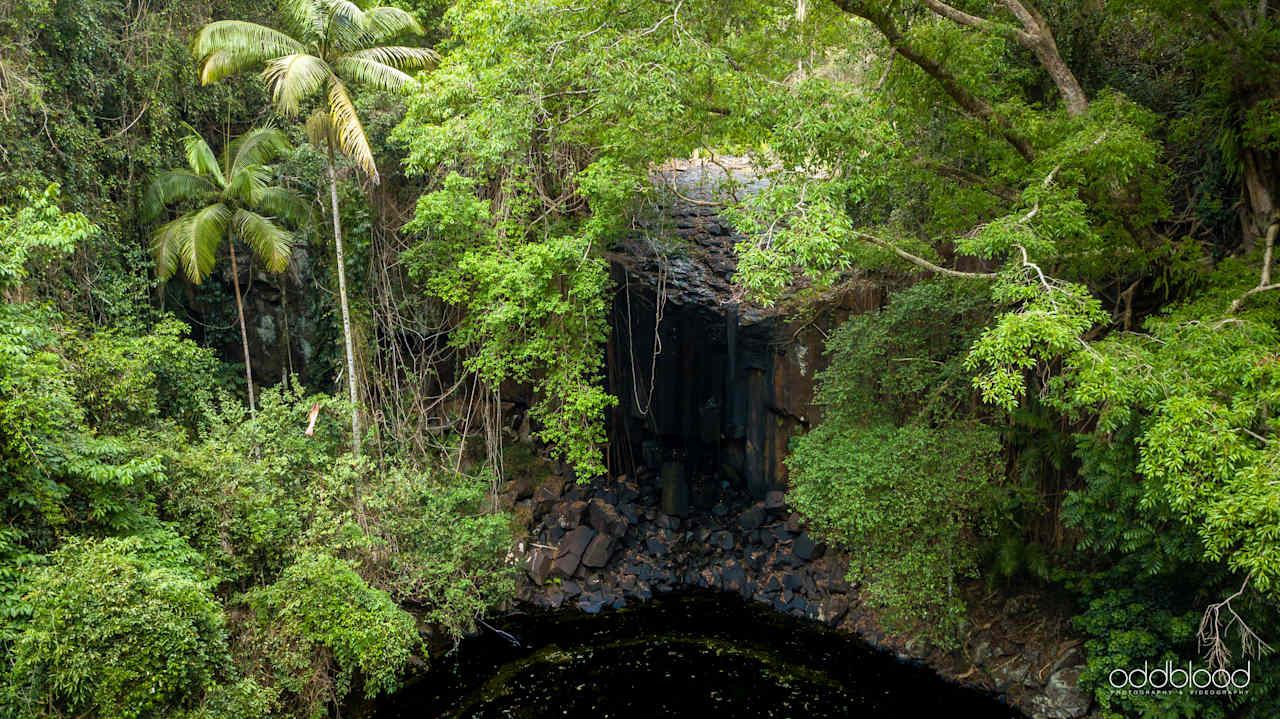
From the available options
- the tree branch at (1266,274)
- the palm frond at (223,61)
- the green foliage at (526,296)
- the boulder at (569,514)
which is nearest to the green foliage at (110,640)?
the green foliage at (526,296)

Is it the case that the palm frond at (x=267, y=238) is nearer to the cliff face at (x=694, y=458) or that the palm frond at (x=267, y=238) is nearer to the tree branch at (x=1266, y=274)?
the cliff face at (x=694, y=458)

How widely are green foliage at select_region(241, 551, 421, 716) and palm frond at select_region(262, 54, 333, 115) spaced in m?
5.66

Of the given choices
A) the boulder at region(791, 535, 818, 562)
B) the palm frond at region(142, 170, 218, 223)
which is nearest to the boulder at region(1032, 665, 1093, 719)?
the boulder at region(791, 535, 818, 562)

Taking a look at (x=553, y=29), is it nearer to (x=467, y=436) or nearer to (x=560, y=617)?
(x=467, y=436)

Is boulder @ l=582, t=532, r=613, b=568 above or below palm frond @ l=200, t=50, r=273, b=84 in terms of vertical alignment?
below

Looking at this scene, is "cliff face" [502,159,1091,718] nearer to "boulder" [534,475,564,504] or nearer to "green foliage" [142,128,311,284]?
"boulder" [534,475,564,504]

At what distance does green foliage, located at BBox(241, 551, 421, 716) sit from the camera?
7723mm

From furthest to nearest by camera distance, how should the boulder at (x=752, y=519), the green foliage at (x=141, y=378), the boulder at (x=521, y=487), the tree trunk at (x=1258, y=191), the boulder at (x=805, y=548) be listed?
the boulder at (x=521, y=487)
the boulder at (x=752, y=519)
the boulder at (x=805, y=548)
the green foliage at (x=141, y=378)
the tree trunk at (x=1258, y=191)

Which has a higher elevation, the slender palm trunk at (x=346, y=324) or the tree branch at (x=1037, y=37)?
the tree branch at (x=1037, y=37)

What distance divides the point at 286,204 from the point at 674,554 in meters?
8.80

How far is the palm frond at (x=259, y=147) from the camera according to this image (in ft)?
38.8

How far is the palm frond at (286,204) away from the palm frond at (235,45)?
89.8 inches

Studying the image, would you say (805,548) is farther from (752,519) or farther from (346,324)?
(346,324)

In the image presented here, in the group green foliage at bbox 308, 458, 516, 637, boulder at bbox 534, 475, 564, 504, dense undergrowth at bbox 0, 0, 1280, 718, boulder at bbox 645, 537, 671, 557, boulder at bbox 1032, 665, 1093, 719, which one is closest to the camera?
dense undergrowth at bbox 0, 0, 1280, 718
